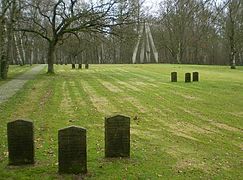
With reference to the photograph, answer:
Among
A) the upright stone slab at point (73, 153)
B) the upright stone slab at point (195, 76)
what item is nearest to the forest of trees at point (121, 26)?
the upright stone slab at point (195, 76)

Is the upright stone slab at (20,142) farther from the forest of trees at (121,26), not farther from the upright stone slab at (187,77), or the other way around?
the upright stone slab at (187,77)

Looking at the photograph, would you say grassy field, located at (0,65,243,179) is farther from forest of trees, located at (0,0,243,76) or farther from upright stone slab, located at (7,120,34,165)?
forest of trees, located at (0,0,243,76)

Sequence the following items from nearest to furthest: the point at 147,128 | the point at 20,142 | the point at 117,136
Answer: the point at 20,142, the point at 117,136, the point at 147,128

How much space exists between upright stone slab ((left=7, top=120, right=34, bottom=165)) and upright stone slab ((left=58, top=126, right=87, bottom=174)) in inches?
31.0

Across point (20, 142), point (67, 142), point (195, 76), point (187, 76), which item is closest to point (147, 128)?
point (67, 142)

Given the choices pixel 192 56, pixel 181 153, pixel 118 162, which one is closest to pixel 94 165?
pixel 118 162

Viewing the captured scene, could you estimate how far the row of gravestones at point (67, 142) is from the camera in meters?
7.46

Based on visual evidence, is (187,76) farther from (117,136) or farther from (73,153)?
(73,153)

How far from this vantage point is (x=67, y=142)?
7453 mm

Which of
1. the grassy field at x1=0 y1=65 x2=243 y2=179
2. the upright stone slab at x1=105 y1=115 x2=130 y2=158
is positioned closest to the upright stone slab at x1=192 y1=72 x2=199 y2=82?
the grassy field at x1=0 y1=65 x2=243 y2=179

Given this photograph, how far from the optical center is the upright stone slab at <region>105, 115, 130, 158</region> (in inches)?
327

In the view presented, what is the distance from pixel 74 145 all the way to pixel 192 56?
80580 millimetres

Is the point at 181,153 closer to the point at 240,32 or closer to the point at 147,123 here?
the point at 147,123

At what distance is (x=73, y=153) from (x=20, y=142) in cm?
122
